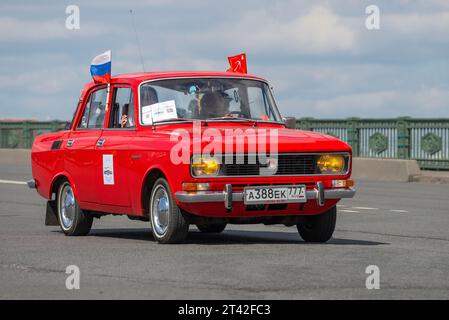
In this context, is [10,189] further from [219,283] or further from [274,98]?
[219,283]

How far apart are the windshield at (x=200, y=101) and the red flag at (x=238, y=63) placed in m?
1.01

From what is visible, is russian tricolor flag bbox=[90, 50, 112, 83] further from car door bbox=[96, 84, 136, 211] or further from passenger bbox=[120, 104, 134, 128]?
passenger bbox=[120, 104, 134, 128]

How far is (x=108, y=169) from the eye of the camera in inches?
539

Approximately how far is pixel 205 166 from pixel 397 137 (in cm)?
2160

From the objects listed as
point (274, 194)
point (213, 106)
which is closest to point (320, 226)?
point (274, 194)

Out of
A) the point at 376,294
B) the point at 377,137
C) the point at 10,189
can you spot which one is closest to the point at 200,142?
the point at 376,294

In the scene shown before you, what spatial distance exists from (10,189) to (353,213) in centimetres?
990

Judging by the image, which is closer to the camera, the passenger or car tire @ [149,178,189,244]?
car tire @ [149,178,189,244]

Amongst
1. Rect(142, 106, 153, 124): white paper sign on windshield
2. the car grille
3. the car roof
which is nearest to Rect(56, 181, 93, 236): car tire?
the car roof

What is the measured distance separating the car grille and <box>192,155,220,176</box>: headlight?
0.25 feet

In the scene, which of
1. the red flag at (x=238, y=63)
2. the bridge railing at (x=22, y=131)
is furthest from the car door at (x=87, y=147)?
the bridge railing at (x=22, y=131)

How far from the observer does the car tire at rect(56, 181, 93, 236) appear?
→ 14562 millimetres

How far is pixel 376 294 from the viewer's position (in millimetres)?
8883

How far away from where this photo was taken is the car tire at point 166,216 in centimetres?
1245
